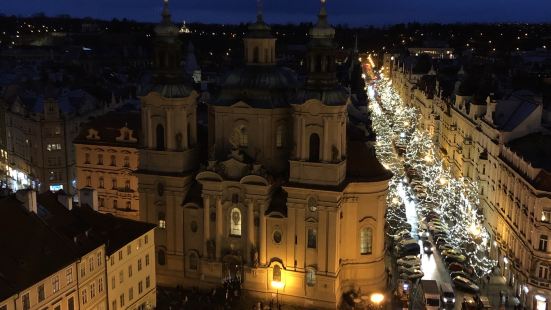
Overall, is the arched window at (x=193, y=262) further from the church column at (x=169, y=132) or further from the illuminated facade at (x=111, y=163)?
the illuminated facade at (x=111, y=163)

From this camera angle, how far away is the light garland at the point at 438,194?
269 ft

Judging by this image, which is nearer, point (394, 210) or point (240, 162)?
point (240, 162)

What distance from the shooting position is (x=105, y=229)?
58156mm

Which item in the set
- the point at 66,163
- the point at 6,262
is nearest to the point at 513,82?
the point at 66,163

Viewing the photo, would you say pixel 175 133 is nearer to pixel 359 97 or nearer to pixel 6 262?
pixel 6 262

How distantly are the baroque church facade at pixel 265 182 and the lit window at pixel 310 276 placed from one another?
13cm

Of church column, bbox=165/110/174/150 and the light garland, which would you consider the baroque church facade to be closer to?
church column, bbox=165/110/174/150

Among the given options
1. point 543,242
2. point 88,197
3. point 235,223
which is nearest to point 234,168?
point 235,223

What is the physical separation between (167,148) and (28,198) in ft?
58.9

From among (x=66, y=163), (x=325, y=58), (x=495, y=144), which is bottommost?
(x=66, y=163)

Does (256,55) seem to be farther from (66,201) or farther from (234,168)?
(66,201)

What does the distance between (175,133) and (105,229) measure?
13.8 m

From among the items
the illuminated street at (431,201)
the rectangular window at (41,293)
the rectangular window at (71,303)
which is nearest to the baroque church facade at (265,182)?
the illuminated street at (431,201)

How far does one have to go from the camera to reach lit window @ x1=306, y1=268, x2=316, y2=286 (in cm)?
6488
